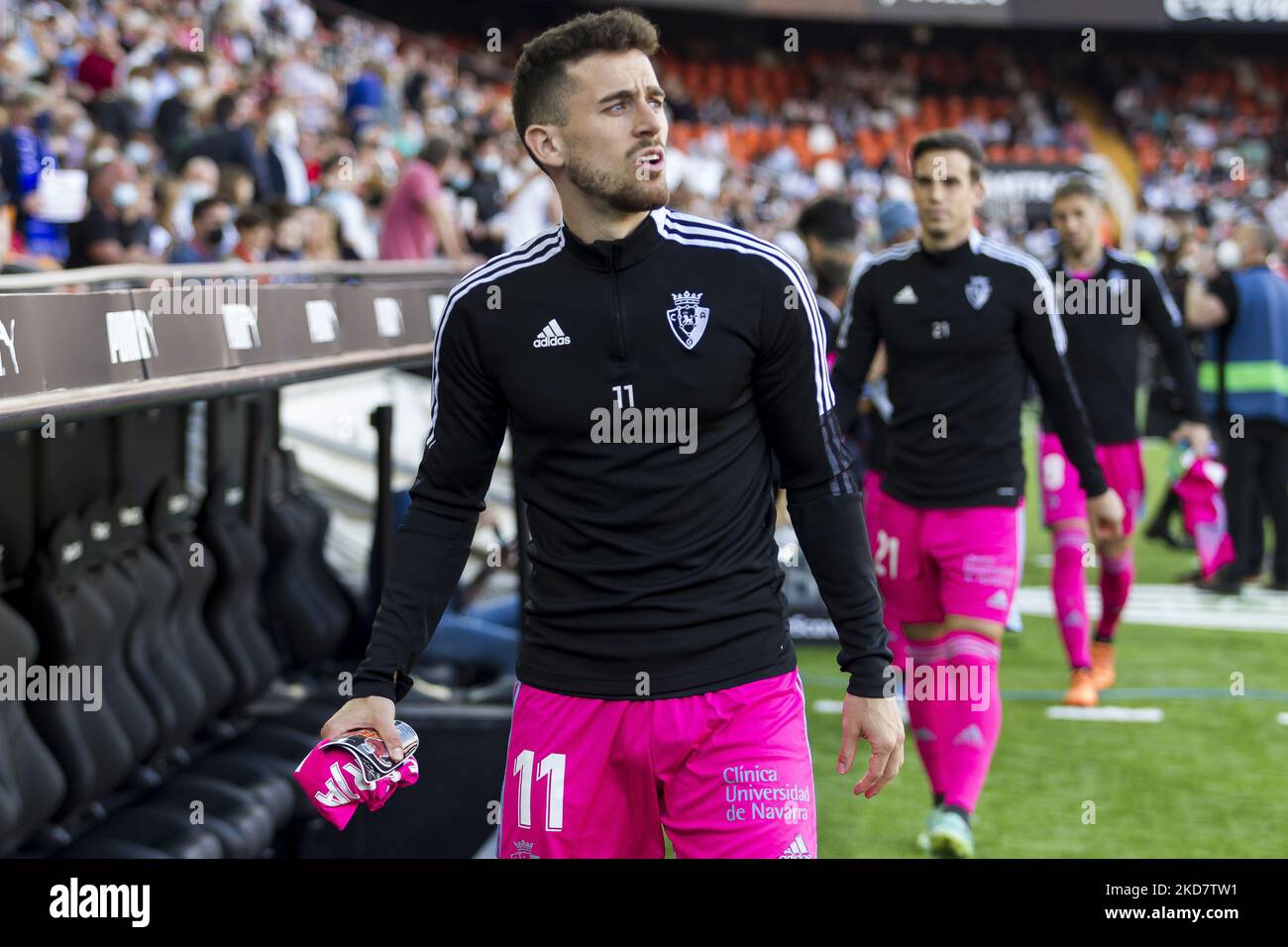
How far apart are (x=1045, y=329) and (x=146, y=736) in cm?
297

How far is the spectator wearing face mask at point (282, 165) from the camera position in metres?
11.0

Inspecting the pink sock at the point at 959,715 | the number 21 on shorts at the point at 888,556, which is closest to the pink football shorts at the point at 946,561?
the number 21 on shorts at the point at 888,556

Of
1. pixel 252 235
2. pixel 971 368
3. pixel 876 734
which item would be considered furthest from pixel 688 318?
pixel 252 235

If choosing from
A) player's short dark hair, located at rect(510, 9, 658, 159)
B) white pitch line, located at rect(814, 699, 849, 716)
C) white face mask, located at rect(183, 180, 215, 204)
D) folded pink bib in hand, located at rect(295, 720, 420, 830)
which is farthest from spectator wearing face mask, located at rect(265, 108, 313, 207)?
folded pink bib in hand, located at rect(295, 720, 420, 830)

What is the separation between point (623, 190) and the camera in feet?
8.91

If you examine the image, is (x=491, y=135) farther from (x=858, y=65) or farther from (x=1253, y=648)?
(x=858, y=65)

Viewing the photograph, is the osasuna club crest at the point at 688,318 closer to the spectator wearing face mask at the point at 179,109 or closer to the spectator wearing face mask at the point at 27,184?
the spectator wearing face mask at the point at 27,184

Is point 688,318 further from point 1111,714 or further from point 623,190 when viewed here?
point 1111,714

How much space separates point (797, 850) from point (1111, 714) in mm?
4655

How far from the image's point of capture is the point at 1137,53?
132 feet

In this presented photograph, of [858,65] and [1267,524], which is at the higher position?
[858,65]

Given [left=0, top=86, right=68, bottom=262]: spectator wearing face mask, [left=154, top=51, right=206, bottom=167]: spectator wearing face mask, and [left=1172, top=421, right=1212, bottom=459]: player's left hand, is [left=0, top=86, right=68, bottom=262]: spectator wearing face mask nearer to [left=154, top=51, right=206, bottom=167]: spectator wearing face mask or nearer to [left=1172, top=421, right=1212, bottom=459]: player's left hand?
[left=154, top=51, right=206, bottom=167]: spectator wearing face mask

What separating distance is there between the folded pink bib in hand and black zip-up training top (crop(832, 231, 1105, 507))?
295cm
